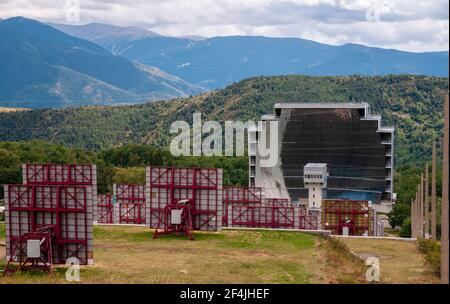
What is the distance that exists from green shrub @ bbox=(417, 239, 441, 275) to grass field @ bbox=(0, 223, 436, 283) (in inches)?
122

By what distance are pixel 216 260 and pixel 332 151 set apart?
78184mm

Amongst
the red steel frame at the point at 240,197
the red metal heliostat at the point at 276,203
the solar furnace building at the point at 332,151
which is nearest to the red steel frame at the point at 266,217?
the red metal heliostat at the point at 276,203

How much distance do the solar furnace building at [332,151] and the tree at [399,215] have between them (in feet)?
78.0

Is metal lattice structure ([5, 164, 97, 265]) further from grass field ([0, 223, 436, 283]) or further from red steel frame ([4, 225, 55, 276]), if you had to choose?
grass field ([0, 223, 436, 283])

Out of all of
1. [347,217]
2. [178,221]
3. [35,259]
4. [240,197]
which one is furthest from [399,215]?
[35,259]

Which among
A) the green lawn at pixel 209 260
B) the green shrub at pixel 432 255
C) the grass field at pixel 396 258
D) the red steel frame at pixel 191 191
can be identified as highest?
the red steel frame at pixel 191 191

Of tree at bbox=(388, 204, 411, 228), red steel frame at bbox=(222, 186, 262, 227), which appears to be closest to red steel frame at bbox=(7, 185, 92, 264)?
red steel frame at bbox=(222, 186, 262, 227)

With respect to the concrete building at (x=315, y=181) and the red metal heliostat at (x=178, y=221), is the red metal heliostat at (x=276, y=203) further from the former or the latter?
the concrete building at (x=315, y=181)

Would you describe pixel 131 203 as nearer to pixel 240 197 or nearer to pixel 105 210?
pixel 105 210

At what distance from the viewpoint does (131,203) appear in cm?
7488

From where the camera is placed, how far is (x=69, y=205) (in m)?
39.8

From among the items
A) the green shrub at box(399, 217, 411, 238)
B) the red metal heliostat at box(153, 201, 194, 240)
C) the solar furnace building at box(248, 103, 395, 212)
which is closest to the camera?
the red metal heliostat at box(153, 201, 194, 240)

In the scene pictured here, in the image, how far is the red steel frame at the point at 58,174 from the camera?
52.4 metres

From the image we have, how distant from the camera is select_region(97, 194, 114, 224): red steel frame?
7212 centimetres
